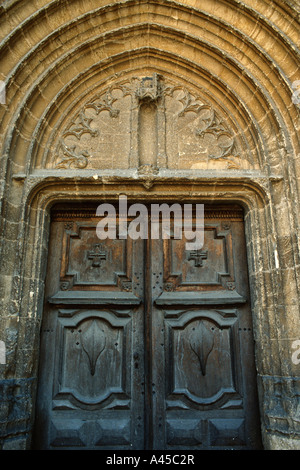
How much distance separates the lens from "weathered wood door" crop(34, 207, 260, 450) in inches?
123

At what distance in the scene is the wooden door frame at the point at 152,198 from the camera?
3301 millimetres

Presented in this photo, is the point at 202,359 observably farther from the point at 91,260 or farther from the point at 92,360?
the point at 91,260

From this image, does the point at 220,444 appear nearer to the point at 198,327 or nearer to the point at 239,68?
the point at 198,327

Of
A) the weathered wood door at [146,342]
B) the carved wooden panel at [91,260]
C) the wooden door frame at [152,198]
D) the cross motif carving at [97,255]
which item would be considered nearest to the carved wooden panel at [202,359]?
the weathered wood door at [146,342]

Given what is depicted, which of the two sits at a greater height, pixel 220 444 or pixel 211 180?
pixel 211 180

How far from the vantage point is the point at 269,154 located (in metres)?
3.52

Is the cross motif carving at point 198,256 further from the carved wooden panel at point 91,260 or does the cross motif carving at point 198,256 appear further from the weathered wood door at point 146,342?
the carved wooden panel at point 91,260

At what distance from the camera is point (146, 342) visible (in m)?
3.35

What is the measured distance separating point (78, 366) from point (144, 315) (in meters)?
0.75

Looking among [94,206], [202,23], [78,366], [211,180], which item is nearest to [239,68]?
[202,23]

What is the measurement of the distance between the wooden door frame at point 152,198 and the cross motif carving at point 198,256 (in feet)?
1.41

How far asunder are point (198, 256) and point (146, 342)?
0.96m
